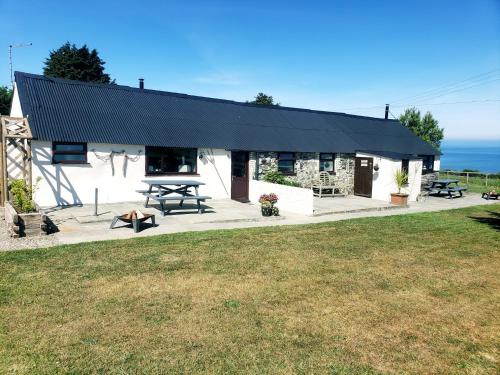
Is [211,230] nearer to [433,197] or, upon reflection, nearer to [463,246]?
[463,246]

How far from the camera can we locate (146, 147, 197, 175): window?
15766 mm

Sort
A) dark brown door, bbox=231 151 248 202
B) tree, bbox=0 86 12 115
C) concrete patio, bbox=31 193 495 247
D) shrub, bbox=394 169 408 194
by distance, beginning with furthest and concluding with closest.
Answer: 1. tree, bbox=0 86 12 115
2. shrub, bbox=394 169 408 194
3. dark brown door, bbox=231 151 248 202
4. concrete patio, bbox=31 193 495 247

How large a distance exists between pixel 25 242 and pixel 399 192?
15490mm

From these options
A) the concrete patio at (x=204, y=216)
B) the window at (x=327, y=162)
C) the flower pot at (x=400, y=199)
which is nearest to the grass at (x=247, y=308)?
the concrete patio at (x=204, y=216)

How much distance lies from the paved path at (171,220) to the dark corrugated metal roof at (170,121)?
2951 mm

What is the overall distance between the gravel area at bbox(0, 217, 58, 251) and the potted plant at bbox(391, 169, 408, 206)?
14.4 metres

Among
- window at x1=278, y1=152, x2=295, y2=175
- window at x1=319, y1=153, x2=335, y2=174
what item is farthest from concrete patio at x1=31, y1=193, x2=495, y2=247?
window at x1=319, y1=153, x2=335, y2=174

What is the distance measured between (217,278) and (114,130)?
1039 cm

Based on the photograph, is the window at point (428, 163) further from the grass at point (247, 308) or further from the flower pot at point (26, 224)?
the flower pot at point (26, 224)

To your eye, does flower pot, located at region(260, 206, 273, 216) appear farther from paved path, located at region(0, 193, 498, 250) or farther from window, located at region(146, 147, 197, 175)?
window, located at region(146, 147, 197, 175)

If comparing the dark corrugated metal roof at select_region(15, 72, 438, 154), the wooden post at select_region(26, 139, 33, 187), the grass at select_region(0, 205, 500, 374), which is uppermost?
the dark corrugated metal roof at select_region(15, 72, 438, 154)

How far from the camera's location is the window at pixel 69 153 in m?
13.8

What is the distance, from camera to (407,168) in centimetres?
1945

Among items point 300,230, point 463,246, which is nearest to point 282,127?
point 300,230
